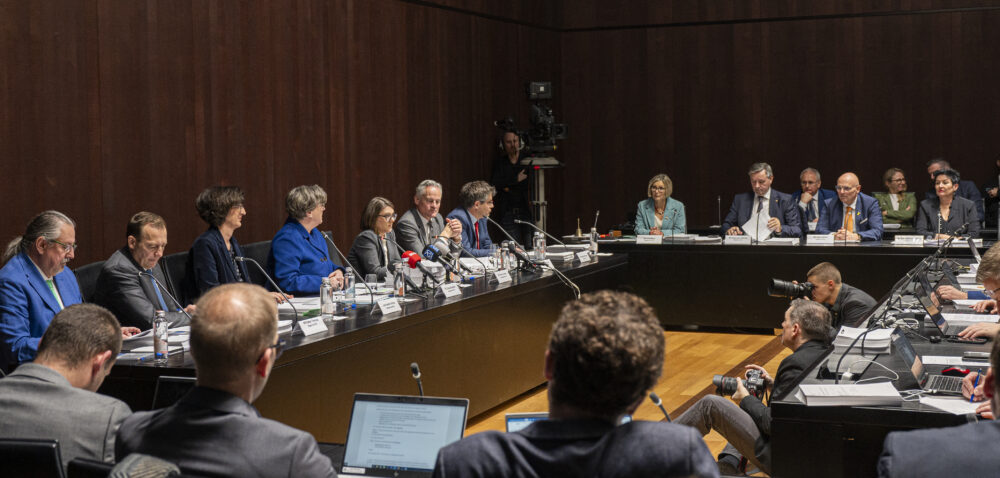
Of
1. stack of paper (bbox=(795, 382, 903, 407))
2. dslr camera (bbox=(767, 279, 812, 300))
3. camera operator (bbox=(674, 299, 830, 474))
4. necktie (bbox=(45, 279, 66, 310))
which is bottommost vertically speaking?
camera operator (bbox=(674, 299, 830, 474))

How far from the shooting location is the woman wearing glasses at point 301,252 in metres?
4.93

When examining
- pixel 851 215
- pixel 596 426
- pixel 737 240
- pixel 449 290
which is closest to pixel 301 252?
pixel 449 290

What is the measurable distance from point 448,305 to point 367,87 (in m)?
3.40

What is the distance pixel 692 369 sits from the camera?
604 centimetres

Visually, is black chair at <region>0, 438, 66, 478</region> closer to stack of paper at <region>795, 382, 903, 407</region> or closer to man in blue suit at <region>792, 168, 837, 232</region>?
stack of paper at <region>795, 382, 903, 407</region>

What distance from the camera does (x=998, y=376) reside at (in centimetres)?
160

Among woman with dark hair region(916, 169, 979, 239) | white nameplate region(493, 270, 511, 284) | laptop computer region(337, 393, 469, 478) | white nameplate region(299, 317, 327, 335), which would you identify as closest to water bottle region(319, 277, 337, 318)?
white nameplate region(299, 317, 327, 335)

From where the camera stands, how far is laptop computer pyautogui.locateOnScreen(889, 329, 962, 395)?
276 cm

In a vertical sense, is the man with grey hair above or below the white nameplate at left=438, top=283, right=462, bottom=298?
above

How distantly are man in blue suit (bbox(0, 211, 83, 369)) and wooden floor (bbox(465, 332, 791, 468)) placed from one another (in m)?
1.97

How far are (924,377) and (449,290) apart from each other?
2275 millimetres

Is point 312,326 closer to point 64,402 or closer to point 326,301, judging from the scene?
point 326,301

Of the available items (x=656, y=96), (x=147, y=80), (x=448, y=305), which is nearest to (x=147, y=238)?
(x=448, y=305)

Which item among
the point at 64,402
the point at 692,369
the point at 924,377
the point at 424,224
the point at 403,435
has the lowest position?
the point at 692,369
